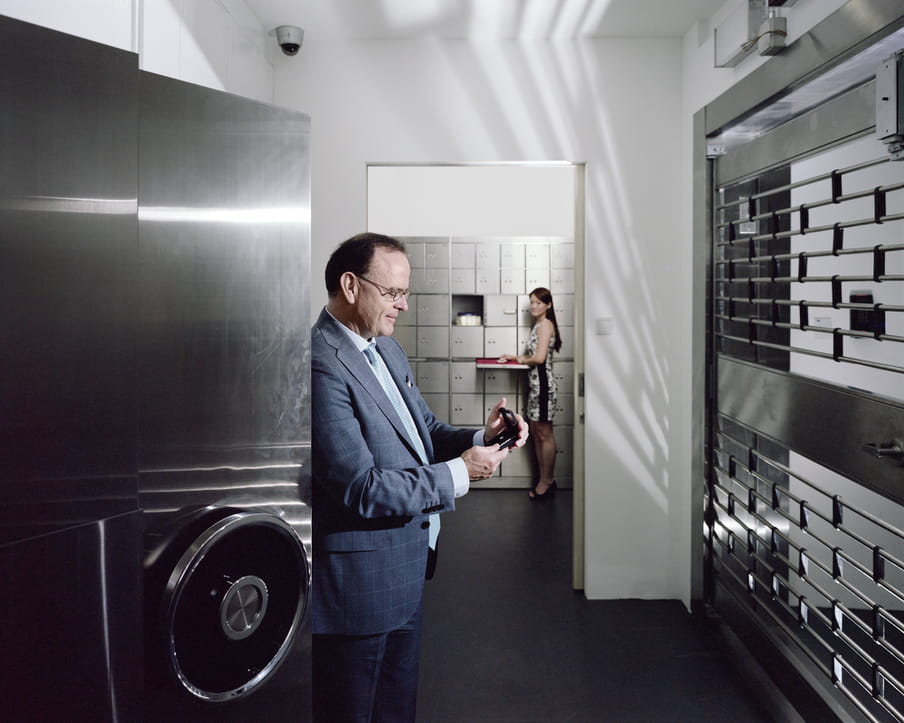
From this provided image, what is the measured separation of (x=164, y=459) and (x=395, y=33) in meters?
2.69

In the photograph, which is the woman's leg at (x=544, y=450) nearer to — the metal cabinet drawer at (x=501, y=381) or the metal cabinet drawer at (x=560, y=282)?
the metal cabinet drawer at (x=501, y=381)

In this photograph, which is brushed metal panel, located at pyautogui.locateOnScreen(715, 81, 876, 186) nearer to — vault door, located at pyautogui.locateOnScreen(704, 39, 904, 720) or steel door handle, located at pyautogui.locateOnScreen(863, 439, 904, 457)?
vault door, located at pyautogui.locateOnScreen(704, 39, 904, 720)

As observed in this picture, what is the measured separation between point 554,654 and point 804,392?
4.58 feet

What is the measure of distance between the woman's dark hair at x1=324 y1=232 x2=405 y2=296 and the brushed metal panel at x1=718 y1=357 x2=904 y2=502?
1.24 metres

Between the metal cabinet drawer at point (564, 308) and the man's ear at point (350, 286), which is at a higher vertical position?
the metal cabinet drawer at point (564, 308)

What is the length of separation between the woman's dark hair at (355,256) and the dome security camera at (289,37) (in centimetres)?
178

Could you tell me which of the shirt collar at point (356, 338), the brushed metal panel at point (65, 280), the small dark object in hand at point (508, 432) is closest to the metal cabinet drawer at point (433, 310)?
the small dark object in hand at point (508, 432)

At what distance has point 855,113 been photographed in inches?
68.1

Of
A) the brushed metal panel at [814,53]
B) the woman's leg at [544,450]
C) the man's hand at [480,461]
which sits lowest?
the woman's leg at [544,450]

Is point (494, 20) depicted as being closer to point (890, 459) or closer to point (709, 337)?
point (709, 337)

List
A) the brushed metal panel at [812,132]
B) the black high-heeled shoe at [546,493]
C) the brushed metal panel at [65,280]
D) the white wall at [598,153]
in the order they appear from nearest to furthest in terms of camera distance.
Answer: the brushed metal panel at [65,280]
the brushed metal panel at [812,132]
the white wall at [598,153]
the black high-heeled shoe at [546,493]

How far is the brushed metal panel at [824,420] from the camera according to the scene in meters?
1.62

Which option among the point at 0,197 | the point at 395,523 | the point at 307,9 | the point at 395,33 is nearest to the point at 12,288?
the point at 0,197

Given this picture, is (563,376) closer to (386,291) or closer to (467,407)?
(467,407)
